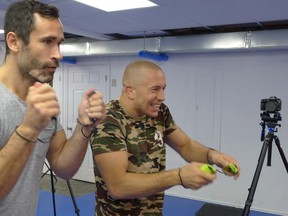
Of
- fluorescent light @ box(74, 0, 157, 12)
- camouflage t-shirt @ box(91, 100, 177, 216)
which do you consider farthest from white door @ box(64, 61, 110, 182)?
camouflage t-shirt @ box(91, 100, 177, 216)

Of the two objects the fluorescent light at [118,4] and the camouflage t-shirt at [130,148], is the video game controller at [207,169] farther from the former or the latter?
the fluorescent light at [118,4]

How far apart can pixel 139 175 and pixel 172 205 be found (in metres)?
3.18

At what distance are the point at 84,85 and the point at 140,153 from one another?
421cm

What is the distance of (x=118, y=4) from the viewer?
10.0ft

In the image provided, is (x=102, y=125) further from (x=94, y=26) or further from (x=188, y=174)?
(x=94, y=26)

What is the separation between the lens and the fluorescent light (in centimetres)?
297

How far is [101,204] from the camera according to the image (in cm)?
165

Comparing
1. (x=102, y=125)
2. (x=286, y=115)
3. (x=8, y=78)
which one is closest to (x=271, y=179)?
(x=286, y=115)

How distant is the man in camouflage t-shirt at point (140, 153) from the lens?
1442 millimetres

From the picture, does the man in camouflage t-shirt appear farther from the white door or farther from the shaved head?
the white door

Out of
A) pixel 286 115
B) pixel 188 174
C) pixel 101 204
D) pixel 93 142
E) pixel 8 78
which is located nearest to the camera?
pixel 8 78

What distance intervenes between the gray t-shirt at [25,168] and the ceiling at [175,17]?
2008 millimetres

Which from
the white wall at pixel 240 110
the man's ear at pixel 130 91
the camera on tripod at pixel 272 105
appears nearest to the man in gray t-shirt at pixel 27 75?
the man's ear at pixel 130 91

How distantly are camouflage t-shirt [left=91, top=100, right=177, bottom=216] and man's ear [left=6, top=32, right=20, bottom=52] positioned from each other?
0.56 meters
